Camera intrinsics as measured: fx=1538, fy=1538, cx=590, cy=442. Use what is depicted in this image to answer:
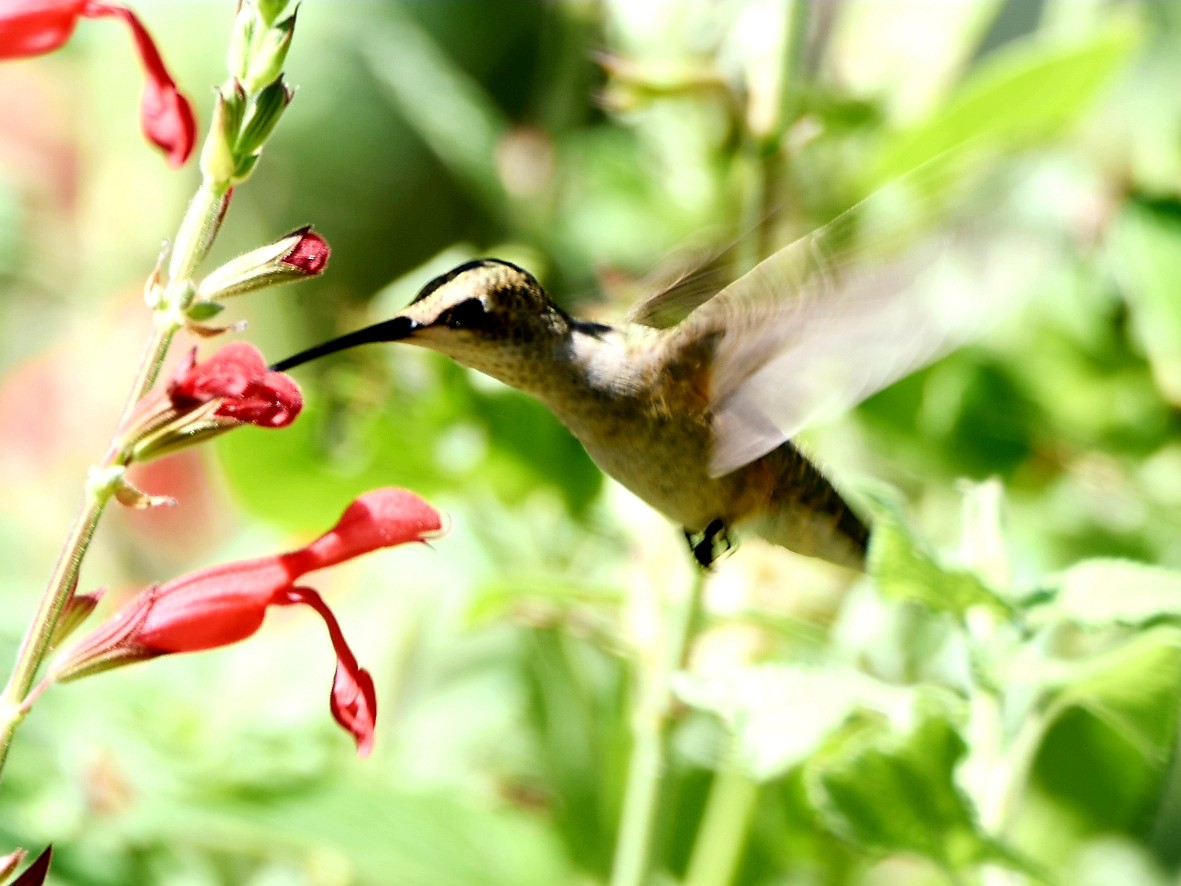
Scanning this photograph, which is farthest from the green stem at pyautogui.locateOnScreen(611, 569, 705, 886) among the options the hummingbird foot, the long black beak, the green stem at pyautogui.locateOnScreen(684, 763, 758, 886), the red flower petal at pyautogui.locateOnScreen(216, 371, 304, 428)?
the red flower petal at pyautogui.locateOnScreen(216, 371, 304, 428)

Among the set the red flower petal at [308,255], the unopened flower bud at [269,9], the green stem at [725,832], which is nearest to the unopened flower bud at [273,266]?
the red flower petal at [308,255]

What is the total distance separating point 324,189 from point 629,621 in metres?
2.79

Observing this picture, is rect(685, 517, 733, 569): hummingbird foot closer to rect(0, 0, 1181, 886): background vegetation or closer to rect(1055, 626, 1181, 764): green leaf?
rect(0, 0, 1181, 886): background vegetation

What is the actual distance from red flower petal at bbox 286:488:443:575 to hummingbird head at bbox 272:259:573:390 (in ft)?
0.36

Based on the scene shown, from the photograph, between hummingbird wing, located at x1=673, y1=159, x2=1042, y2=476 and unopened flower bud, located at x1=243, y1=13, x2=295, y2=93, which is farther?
hummingbird wing, located at x1=673, y1=159, x2=1042, y2=476

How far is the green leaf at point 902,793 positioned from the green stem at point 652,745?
253 millimetres

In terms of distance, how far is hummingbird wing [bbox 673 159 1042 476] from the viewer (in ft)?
3.30

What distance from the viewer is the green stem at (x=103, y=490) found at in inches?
31.7

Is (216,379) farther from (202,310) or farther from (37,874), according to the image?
(37,874)

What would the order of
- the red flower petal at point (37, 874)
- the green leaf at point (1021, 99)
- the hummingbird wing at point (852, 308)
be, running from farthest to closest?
the green leaf at point (1021, 99) < the hummingbird wing at point (852, 308) < the red flower petal at point (37, 874)

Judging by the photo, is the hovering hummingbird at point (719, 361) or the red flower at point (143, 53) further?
the hovering hummingbird at point (719, 361)

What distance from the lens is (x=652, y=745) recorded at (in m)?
1.32

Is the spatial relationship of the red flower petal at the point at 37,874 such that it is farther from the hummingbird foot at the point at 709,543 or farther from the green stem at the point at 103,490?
the hummingbird foot at the point at 709,543

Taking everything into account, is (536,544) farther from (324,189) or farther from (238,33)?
(324,189)
